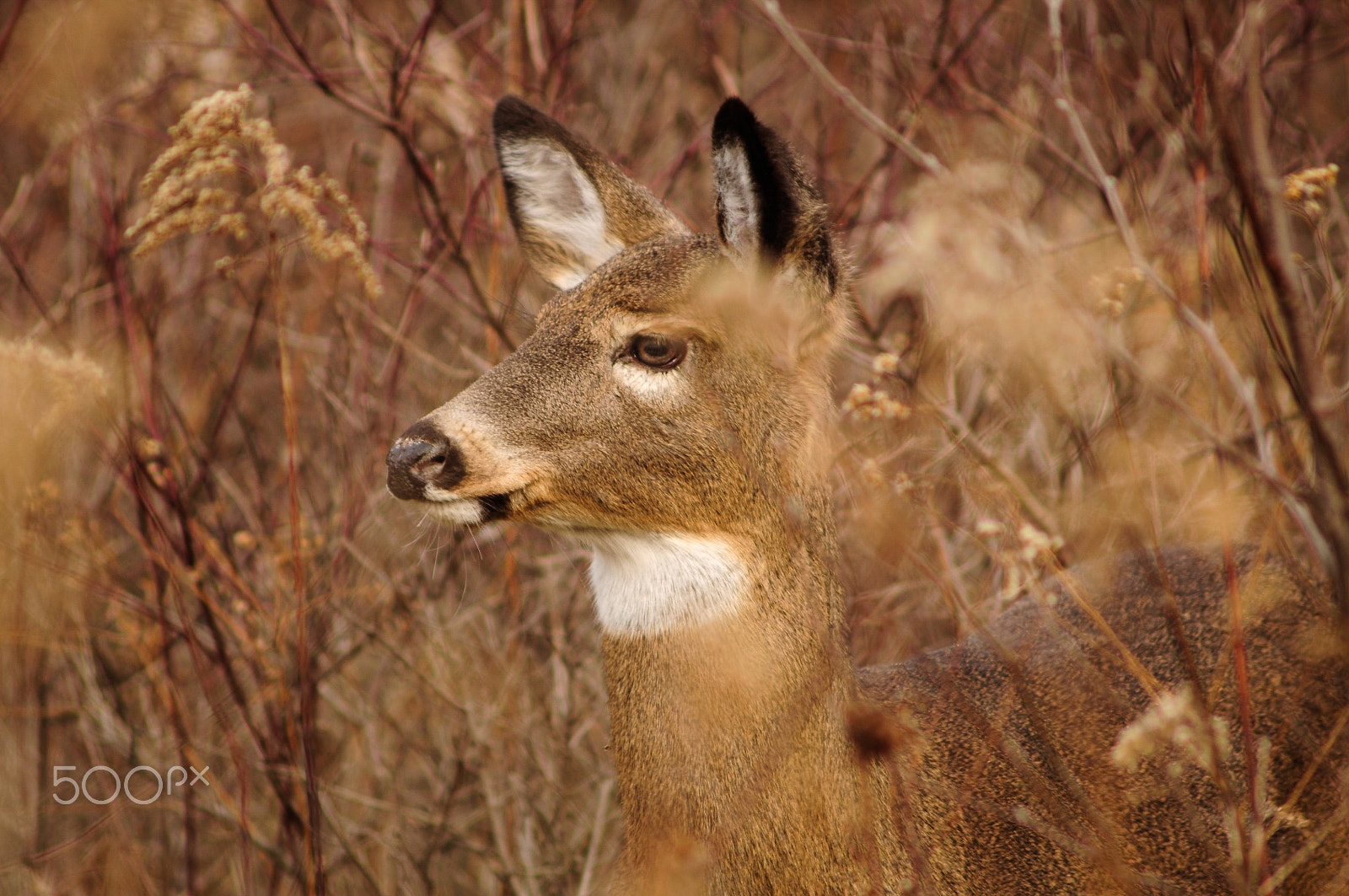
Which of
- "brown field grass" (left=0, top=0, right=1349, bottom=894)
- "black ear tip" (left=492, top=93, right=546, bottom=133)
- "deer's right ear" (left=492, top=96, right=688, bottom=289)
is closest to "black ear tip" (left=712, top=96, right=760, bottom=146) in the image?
"brown field grass" (left=0, top=0, right=1349, bottom=894)

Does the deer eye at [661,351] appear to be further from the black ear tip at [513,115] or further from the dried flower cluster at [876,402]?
the black ear tip at [513,115]

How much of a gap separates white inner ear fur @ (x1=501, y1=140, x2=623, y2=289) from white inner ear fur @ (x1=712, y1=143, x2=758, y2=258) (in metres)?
0.94

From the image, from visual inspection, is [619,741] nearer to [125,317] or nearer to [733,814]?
[733,814]

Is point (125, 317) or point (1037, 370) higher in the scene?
point (125, 317)

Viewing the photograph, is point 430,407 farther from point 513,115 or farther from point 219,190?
point 219,190

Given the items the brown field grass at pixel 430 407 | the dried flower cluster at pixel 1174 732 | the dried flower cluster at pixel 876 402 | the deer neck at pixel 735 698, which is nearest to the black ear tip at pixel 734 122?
the brown field grass at pixel 430 407

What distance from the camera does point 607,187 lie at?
12.9 feet

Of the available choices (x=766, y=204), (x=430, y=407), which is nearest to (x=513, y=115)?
(x=766, y=204)

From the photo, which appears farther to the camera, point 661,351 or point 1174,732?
point 661,351

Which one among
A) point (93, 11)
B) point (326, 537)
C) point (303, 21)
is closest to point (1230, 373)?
point (93, 11)

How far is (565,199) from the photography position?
13.2 feet

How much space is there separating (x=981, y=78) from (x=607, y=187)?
307 centimetres

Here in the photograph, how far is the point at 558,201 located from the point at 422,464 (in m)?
1.49

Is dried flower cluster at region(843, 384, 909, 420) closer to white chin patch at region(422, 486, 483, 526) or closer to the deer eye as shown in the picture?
the deer eye
